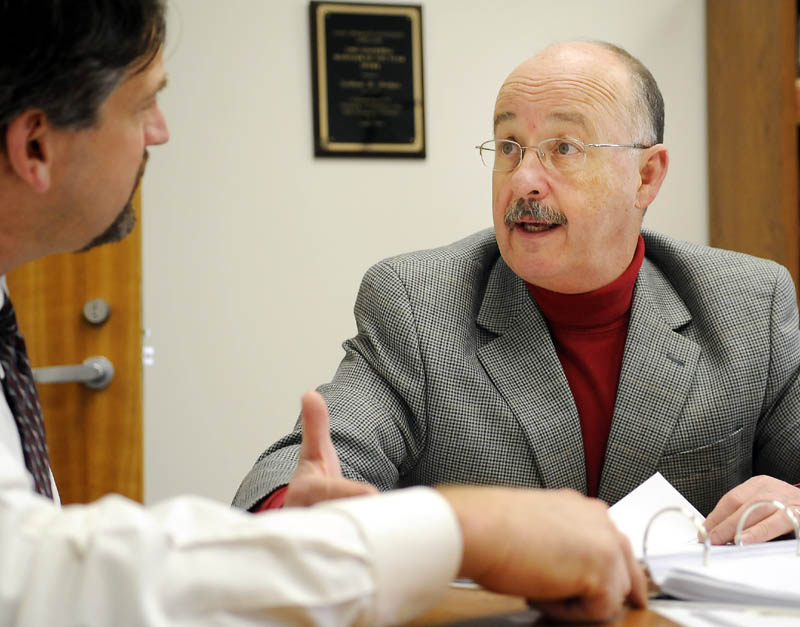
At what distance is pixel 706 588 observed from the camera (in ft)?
2.64

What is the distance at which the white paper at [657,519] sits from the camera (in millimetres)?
1187

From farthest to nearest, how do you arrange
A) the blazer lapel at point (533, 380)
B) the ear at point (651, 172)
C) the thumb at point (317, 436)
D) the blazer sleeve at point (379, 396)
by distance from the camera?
the ear at point (651, 172)
the blazer lapel at point (533, 380)
the blazer sleeve at point (379, 396)
the thumb at point (317, 436)

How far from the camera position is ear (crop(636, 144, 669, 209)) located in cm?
181

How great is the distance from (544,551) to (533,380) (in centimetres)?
92

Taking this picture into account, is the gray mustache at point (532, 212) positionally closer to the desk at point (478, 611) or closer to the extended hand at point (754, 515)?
the extended hand at point (754, 515)

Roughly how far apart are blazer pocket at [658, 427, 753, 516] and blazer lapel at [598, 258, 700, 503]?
0.05m

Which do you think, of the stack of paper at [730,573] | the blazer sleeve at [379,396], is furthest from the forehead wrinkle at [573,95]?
the stack of paper at [730,573]

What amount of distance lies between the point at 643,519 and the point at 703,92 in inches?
88.4

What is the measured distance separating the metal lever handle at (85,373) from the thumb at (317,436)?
111 cm

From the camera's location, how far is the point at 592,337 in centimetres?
172

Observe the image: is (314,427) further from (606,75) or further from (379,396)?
(606,75)

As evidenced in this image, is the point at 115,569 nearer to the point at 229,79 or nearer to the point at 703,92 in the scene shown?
the point at 229,79

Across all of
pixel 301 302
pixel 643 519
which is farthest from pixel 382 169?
pixel 643 519

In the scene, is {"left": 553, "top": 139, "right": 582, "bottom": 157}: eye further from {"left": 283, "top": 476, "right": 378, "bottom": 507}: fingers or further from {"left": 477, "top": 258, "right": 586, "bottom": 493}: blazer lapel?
{"left": 283, "top": 476, "right": 378, "bottom": 507}: fingers
